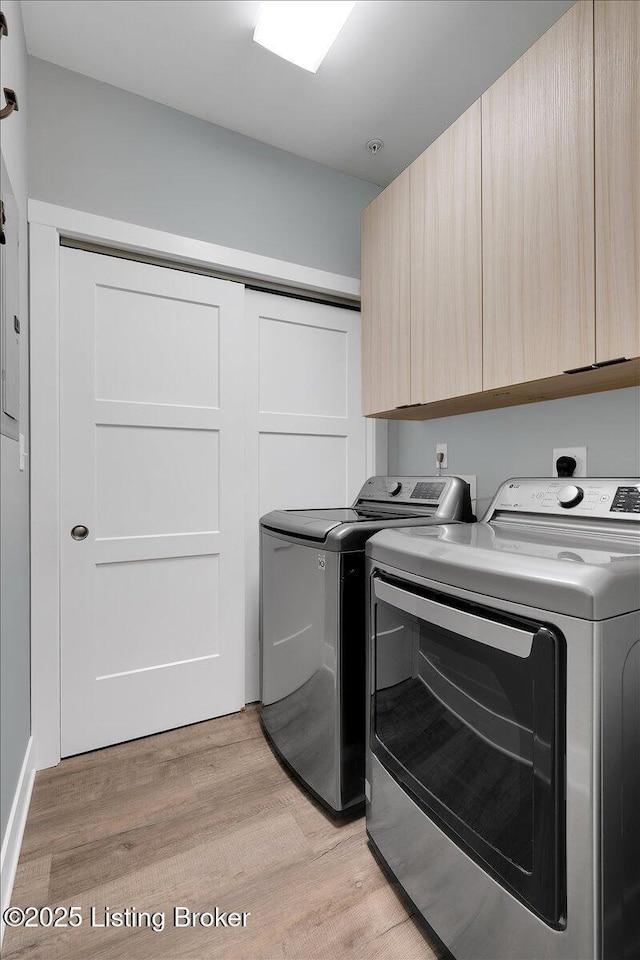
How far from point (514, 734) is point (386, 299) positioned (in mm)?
1645

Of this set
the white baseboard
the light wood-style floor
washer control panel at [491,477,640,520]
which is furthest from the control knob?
the white baseboard

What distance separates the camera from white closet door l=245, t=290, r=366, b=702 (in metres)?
2.16

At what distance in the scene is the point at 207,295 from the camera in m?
2.03

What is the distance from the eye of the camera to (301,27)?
1464 millimetres

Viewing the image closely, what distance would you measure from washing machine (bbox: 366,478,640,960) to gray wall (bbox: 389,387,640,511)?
0.93ft

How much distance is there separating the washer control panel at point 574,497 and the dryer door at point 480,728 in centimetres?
58

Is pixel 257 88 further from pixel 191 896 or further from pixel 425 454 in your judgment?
pixel 191 896

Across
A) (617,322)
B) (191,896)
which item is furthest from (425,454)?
(191,896)

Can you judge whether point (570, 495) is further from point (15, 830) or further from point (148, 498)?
point (15, 830)

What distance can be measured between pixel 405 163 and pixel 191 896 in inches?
114

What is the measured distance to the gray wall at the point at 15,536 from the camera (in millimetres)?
1187

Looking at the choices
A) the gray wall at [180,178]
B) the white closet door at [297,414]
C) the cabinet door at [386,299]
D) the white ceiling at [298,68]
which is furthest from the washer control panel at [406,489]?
the white ceiling at [298,68]

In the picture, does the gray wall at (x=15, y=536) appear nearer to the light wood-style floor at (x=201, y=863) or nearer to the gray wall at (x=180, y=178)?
the gray wall at (x=180, y=178)

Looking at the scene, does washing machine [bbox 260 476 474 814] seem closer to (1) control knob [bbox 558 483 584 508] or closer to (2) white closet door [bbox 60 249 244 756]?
(2) white closet door [bbox 60 249 244 756]
